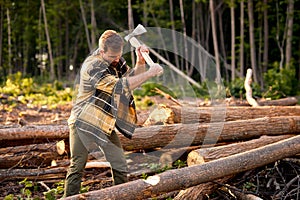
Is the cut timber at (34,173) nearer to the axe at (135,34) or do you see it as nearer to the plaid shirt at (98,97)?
the plaid shirt at (98,97)

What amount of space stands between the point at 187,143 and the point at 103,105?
1.95 meters

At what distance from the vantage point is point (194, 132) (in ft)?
20.0

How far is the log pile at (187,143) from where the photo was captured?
486cm

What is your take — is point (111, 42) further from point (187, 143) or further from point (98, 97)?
point (187, 143)

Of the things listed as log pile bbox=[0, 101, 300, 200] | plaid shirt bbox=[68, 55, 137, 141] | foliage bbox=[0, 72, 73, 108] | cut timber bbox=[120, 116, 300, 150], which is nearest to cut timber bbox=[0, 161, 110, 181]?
log pile bbox=[0, 101, 300, 200]

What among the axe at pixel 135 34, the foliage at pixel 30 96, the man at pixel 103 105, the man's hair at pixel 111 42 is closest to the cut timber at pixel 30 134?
the man at pixel 103 105

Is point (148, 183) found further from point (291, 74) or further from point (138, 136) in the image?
point (291, 74)

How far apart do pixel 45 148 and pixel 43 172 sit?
362mm

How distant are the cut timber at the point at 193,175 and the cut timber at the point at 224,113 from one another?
1723mm

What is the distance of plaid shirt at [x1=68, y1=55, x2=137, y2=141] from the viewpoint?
14.1 ft

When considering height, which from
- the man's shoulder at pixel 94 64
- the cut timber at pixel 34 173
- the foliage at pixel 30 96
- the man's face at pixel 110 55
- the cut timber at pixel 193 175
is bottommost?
the foliage at pixel 30 96

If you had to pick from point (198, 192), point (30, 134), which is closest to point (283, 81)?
point (30, 134)

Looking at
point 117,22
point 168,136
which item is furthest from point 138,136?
point 117,22

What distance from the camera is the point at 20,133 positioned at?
18.6ft
